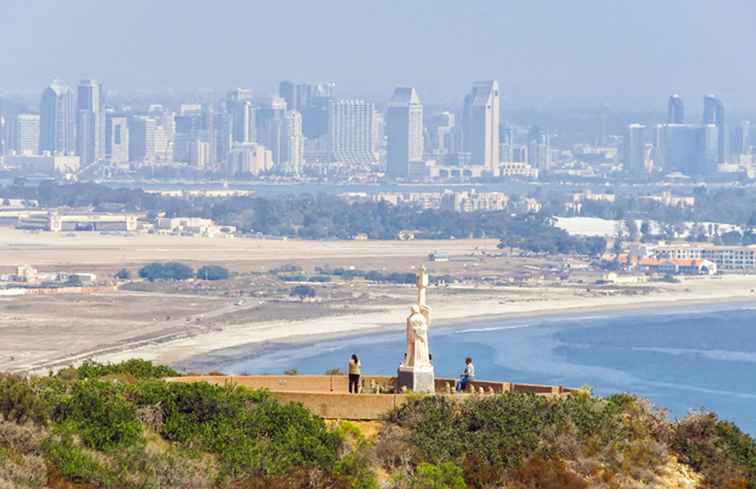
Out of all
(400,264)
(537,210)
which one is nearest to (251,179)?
(537,210)

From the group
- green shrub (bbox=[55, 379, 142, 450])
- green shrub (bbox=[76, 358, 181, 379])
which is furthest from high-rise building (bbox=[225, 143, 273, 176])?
green shrub (bbox=[55, 379, 142, 450])

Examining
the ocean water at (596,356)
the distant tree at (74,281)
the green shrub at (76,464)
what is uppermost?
the green shrub at (76,464)

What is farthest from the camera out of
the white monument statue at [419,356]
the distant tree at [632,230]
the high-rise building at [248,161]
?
the high-rise building at [248,161]

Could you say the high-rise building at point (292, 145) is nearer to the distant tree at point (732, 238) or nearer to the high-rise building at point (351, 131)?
the high-rise building at point (351, 131)

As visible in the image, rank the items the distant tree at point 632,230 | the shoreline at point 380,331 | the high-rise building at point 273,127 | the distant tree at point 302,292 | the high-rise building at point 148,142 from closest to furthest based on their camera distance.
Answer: the shoreline at point 380,331, the distant tree at point 302,292, the distant tree at point 632,230, the high-rise building at point 273,127, the high-rise building at point 148,142

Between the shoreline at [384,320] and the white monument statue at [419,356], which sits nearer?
the white monument statue at [419,356]

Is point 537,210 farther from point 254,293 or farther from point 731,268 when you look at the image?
point 254,293

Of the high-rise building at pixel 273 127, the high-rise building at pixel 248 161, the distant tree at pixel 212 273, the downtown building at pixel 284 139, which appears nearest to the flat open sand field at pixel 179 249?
the distant tree at pixel 212 273

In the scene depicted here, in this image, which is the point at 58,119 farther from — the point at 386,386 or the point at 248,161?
the point at 386,386
